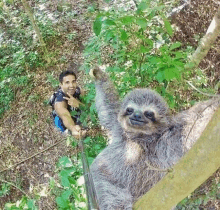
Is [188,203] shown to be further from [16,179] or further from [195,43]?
[16,179]

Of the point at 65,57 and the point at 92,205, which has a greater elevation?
the point at 92,205

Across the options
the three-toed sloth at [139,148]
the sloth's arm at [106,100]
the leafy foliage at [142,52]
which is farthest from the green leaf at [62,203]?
the leafy foliage at [142,52]

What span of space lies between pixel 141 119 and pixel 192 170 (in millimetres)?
2273

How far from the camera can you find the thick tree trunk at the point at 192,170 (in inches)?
76.7

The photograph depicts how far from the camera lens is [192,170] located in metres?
2.12

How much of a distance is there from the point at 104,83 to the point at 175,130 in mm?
1732

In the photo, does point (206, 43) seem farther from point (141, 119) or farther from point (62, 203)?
point (62, 203)

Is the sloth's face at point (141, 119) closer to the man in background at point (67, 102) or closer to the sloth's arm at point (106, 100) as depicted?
the sloth's arm at point (106, 100)

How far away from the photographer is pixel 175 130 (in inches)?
176

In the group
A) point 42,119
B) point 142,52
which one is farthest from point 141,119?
point 42,119

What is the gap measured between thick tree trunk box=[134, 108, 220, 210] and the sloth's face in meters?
1.91

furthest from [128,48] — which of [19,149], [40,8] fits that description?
[40,8]

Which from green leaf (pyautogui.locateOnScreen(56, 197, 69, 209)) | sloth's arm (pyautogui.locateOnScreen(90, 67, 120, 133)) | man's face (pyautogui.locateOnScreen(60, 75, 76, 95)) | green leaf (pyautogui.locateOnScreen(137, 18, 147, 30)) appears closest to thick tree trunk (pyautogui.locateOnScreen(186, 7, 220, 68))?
sloth's arm (pyautogui.locateOnScreen(90, 67, 120, 133))

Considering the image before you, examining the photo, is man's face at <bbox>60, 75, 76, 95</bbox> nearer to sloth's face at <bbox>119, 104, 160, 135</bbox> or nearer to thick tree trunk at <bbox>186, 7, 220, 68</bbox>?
sloth's face at <bbox>119, 104, 160, 135</bbox>
